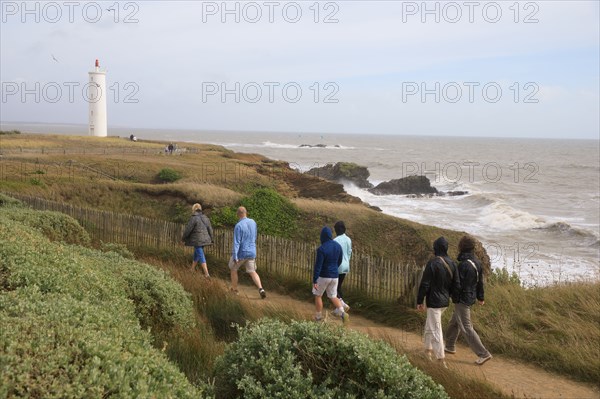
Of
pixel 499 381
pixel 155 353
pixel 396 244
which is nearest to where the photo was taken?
pixel 155 353

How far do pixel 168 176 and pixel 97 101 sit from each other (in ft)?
136

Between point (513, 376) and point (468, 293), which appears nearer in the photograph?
point (513, 376)

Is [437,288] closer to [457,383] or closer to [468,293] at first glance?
[468,293]

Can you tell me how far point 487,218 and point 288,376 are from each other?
3495cm

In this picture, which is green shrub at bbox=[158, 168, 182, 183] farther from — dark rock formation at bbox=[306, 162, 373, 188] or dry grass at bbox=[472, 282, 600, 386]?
dark rock formation at bbox=[306, 162, 373, 188]

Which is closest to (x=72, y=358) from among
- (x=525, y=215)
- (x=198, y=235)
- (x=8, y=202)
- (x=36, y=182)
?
(x=198, y=235)

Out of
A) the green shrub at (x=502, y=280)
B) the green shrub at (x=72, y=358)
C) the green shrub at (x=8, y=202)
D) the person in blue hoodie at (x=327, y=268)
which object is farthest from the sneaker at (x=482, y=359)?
the green shrub at (x=8, y=202)

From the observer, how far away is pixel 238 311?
8109 mm

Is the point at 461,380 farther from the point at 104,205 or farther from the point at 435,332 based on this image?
the point at 104,205

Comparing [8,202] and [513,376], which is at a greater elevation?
[8,202]

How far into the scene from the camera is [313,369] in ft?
14.1

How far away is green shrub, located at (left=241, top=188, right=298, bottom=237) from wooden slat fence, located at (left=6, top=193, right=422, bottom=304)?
16.2ft

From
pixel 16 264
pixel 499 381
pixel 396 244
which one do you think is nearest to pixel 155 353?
pixel 16 264

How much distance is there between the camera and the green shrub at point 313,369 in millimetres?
4059
